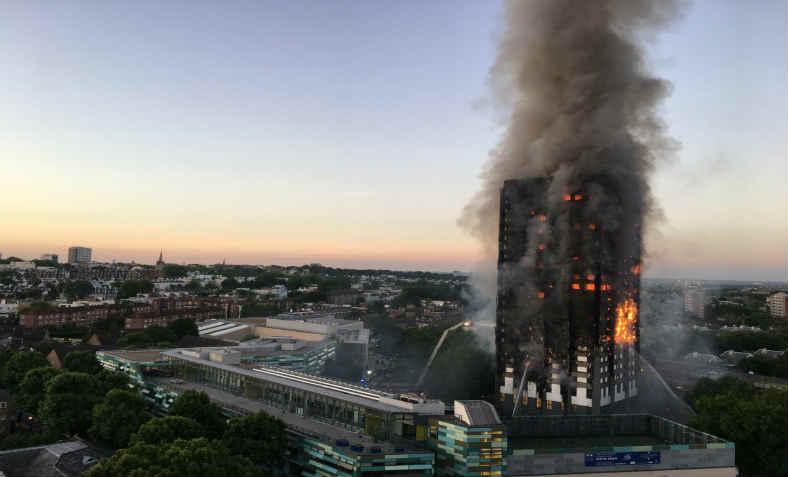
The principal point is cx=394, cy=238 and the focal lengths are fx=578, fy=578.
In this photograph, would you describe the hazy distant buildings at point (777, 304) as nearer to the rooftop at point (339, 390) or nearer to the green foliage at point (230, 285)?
the rooftop at point (339, 390)

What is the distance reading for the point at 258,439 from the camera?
32.6 metres

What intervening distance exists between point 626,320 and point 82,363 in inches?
2005

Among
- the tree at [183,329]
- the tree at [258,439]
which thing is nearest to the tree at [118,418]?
the tree at [258,439]

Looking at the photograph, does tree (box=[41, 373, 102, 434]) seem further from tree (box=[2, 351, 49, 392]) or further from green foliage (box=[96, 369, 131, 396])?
tree (box=[2, 351, 49, 392])

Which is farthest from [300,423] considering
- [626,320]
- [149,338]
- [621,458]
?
[149,338]

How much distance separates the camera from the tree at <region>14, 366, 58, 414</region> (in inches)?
1779

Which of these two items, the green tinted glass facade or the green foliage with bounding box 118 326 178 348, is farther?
the green foliage with bounding box 118 326 178 348

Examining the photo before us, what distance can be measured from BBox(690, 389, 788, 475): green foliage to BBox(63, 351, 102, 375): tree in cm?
5168

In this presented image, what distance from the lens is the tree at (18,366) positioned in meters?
51.8

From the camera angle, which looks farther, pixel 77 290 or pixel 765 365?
pixel 77 290

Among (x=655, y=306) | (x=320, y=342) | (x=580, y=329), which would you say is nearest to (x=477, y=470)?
(x=580, y=329)

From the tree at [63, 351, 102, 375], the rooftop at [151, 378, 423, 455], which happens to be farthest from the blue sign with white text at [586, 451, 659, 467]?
the tree at [63, 351, 102, 375]

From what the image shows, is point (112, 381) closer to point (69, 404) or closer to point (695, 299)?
point (69, 404)

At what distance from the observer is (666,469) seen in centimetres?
3550
